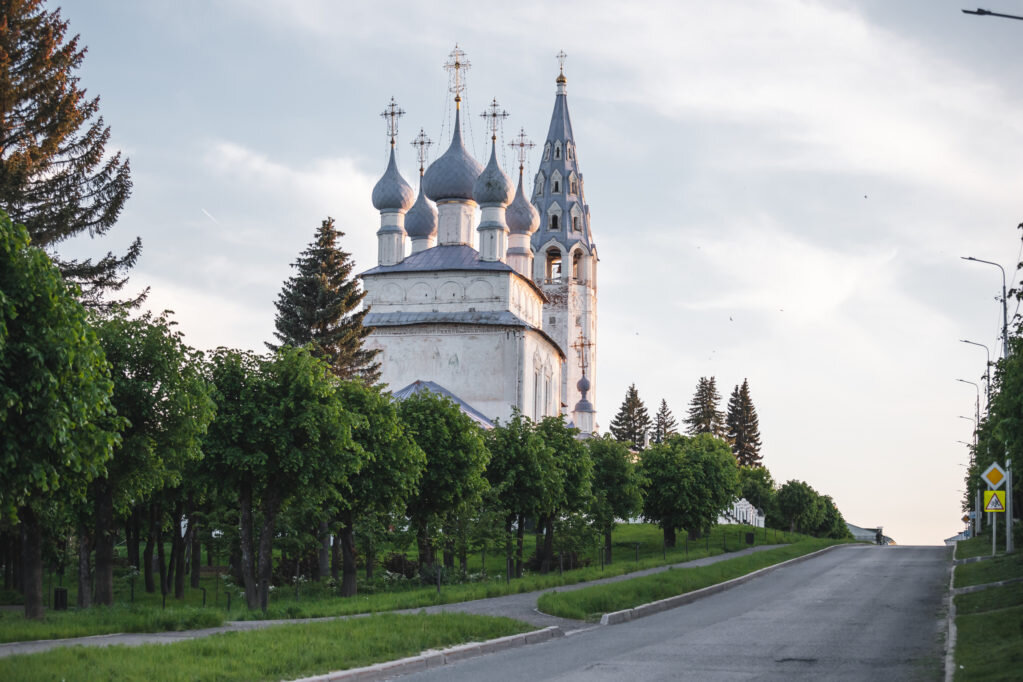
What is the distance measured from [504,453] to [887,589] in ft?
42.1

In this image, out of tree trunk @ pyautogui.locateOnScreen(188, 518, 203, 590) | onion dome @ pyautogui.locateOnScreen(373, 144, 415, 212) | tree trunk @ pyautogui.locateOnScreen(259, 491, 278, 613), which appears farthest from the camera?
onion dome @ pyautogui.locateOnScreen(373, 144, 415, 212)

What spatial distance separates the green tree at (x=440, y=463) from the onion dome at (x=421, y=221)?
150ft

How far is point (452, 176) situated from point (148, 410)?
56893 millimetres

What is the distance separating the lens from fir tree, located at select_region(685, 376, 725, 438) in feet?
410

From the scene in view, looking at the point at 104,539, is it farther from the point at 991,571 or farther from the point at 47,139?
the point at 991,571

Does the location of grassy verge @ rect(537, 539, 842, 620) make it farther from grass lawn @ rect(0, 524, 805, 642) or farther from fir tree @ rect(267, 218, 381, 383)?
fir tree @ rect(267, 218, 381, 383)

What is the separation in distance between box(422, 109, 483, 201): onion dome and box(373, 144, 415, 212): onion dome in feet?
10.7

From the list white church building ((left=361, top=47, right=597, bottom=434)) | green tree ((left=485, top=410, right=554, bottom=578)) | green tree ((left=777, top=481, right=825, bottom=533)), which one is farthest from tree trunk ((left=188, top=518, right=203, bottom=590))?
green tree ((left=777, top=481, right=825, bottom=533))

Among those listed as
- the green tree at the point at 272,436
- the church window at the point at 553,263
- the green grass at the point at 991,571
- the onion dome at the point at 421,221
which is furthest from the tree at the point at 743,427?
the green tree at the point at 272,436

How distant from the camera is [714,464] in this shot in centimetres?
5734

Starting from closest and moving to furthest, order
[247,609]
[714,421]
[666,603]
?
[247,609] → [666,603] → [714,421]

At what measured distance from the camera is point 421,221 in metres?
79.8

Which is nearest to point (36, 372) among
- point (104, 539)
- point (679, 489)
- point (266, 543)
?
point (104, 539)

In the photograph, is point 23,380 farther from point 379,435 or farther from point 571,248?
point 571,248
